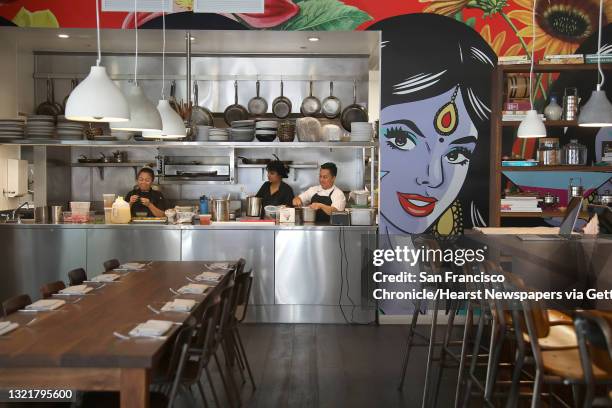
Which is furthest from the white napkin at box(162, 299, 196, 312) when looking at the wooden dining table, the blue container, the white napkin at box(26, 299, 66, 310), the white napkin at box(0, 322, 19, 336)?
the blue container

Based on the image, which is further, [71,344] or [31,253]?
[31,253]

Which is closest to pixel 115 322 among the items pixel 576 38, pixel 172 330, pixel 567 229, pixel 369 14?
pixel 172 330

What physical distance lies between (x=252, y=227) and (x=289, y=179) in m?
2.30

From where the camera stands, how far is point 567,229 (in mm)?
4922

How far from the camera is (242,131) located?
706cm

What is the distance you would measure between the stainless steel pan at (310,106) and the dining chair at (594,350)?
6.37m

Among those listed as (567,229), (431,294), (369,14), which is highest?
(369,14)

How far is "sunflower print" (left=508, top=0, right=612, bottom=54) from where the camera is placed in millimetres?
6906

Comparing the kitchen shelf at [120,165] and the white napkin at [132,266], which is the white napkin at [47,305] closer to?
the white napkin at [132,266]

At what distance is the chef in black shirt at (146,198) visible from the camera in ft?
25.2

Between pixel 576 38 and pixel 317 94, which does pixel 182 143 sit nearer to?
pixel 317 94

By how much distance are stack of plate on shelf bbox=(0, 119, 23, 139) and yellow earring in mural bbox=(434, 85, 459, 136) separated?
4327mm

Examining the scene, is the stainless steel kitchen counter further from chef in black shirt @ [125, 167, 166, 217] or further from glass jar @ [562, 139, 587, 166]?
glass jar @ [562, 139, 587, 166]

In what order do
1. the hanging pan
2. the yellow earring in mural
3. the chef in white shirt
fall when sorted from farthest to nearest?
the hanging pan
the chef in white shirt
the yellow earring in mural
